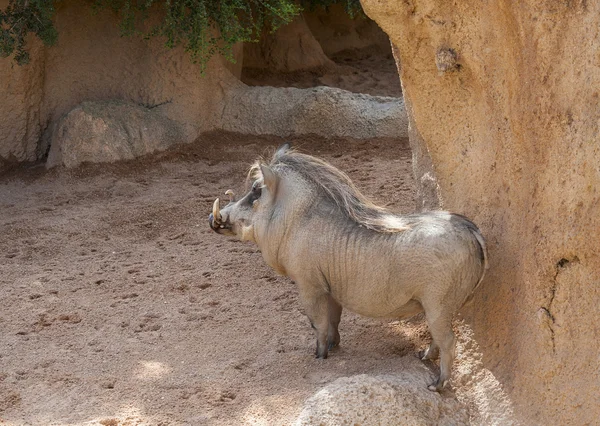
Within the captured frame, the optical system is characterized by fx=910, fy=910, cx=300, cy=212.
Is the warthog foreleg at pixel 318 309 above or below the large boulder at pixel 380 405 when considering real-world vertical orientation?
above

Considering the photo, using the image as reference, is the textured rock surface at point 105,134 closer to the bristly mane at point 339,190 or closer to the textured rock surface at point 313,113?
the textured rock surface at point 313,113

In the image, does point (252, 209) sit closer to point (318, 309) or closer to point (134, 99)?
point (318, 309)

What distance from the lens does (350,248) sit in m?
4.57

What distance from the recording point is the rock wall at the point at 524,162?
3.85 m

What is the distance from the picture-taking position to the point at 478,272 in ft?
14.1

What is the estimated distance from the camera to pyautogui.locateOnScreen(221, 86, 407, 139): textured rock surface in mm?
9070

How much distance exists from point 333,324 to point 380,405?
2.73 feet

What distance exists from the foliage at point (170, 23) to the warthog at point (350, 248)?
12.3 feet

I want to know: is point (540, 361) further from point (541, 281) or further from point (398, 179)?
point (398, 179)

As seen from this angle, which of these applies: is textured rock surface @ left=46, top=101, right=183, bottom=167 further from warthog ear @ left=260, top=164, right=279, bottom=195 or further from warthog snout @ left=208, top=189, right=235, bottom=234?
warthog ear @ left=260, top=164, right=279, bottom=195

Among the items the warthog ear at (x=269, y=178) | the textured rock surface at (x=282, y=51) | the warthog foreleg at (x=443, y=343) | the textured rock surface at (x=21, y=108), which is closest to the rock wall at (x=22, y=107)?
the textured rock surface at (x=21, y=108)

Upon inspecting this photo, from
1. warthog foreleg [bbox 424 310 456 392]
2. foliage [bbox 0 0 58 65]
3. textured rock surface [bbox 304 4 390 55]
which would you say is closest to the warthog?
warthog foreleg [bbox 424 310 456 392]

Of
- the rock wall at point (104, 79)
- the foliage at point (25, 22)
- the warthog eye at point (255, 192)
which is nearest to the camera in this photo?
the warthog eye at point (255, 192)

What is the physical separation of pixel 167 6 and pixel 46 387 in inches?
183
